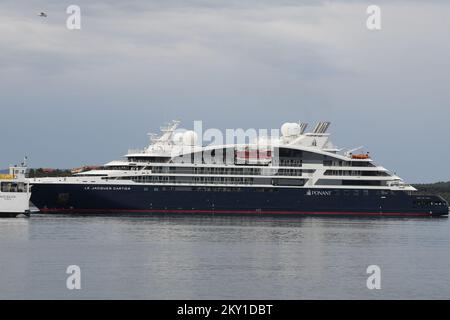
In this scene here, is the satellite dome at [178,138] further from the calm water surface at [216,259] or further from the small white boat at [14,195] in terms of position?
the small white boat at [14,195]

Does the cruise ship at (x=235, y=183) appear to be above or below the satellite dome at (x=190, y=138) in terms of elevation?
below

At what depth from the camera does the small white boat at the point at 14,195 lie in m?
95.1

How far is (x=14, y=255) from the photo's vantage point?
5931 cm

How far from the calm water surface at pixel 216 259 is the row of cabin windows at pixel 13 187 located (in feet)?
13.5

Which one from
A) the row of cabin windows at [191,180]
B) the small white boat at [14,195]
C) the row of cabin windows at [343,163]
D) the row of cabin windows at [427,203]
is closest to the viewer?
the small white boat at [14,195]

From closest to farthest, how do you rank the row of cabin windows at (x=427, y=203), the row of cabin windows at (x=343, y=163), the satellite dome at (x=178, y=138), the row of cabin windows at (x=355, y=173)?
the satellite dome at (x=178, y=138) → the row of cabin windows at (x=355, y=173) → the row of cabin windows at (x=343, y=163) → the row of cabin windows at (x=427, y=203)

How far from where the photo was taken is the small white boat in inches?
3743

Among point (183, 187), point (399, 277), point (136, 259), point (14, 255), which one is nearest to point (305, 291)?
point (399, 277)

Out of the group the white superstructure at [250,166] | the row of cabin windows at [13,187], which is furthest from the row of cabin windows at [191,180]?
the row of cabin windows at [13,187]

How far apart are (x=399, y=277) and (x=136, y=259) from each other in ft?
52.1

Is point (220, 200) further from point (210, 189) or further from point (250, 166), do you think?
point (250, 166)

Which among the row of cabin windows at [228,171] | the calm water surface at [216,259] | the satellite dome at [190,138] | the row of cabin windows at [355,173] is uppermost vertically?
the satellite dome at [190,138]

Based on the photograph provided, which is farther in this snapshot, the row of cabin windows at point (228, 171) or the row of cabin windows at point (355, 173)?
the row of cabin windows at point (355, 173)

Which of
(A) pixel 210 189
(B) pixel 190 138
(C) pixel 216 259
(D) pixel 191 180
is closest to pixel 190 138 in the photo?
(B) pixel 190 138
